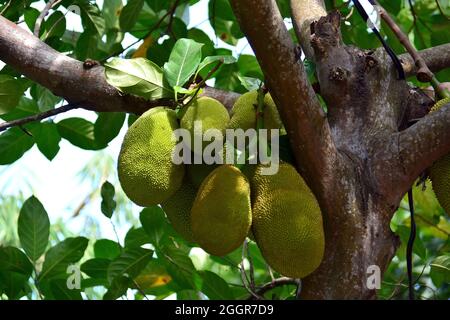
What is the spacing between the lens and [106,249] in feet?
5.85

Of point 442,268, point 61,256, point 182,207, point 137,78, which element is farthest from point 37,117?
point 442,268

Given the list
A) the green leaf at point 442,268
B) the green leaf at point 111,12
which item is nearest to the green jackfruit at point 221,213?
the green leaf at point 442,268

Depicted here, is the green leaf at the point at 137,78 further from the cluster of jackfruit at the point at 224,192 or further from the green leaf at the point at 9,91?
the green leaf at the point at 9,91

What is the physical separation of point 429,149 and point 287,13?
88cm

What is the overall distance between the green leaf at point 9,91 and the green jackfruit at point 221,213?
480 millimetres

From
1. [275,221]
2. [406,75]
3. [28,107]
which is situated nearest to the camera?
[275,221]

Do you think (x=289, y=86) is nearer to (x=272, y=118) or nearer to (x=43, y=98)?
(x=272, y=118)

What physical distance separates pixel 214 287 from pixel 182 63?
0.58 m

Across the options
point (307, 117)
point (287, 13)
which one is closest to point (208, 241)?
point (307, 117)

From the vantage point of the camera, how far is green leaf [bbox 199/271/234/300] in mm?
1659

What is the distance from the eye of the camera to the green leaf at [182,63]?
1.27m

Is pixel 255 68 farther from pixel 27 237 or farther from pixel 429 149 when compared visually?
pixel 429 149

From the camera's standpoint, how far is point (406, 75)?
4.59 ft

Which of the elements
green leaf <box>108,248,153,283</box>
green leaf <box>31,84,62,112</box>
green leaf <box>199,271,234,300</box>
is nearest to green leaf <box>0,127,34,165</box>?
green leaf <box>31,84,62,112</box>
